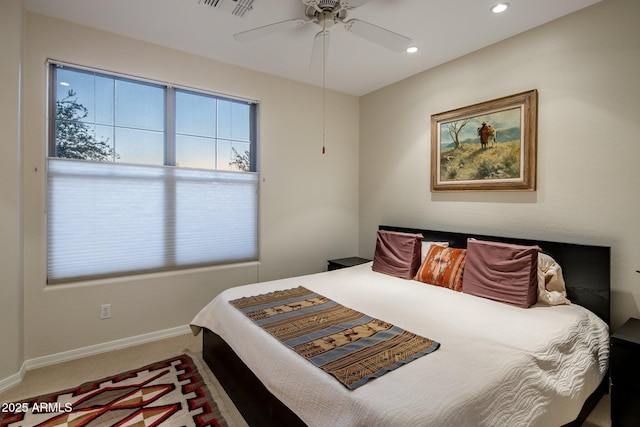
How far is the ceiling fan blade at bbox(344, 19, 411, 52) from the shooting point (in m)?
2.14

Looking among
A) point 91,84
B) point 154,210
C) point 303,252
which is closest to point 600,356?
point 303,252

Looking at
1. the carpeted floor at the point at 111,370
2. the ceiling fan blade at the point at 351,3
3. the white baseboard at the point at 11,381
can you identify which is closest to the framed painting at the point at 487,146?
the ceiling fan blade at the point at 351,3

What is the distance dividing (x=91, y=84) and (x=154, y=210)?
1.20 metres

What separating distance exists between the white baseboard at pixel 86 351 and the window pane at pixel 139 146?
64.0 inches

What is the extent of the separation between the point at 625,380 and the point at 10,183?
161 inches

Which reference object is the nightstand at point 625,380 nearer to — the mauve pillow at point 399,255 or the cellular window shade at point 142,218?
the mauve pillow at point 399,255

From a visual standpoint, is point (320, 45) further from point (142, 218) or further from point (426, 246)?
point (142, 218)

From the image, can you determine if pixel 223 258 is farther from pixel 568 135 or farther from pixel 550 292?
pixel 568 135

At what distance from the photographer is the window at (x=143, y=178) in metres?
2.59

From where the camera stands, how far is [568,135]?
2430 mm

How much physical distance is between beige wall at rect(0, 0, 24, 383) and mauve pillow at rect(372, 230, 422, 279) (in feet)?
9.77

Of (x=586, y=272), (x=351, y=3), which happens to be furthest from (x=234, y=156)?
(x=586, y=272)

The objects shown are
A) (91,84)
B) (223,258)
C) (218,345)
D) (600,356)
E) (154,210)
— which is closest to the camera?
(600,356)

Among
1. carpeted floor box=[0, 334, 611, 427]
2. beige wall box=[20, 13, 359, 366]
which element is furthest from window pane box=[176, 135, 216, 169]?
carpeted floor box=[0, 334, 611, 427]
